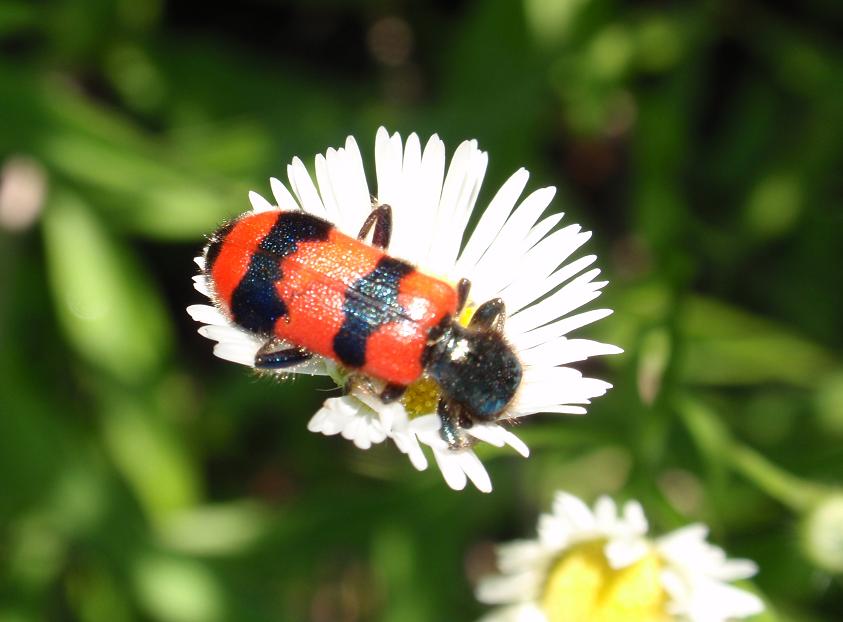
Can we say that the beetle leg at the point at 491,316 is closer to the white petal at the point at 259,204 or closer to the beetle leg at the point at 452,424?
the beetle leg at the point at 452,424

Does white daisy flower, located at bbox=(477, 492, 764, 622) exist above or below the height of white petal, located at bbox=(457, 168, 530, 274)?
below

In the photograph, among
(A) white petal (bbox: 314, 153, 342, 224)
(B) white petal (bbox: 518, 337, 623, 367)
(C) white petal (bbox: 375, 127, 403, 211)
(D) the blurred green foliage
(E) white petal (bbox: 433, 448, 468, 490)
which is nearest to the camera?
(E) white petal (bbox: 433, 448, 468, 490)

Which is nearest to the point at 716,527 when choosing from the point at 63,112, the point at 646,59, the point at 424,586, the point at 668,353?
the point at 668,353

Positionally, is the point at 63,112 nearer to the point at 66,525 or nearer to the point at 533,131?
the point at 66,525

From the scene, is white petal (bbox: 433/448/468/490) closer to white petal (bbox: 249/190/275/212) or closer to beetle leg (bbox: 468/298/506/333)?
beetle leg (bbox: 468/298/506/333)

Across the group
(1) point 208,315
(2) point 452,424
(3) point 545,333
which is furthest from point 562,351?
(1) point 208,315

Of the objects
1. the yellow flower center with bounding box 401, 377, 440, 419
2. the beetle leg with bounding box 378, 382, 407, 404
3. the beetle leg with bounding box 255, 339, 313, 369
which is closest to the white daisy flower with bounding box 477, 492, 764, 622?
the yellow flower center with bounding box 401, 377, 440, 419
